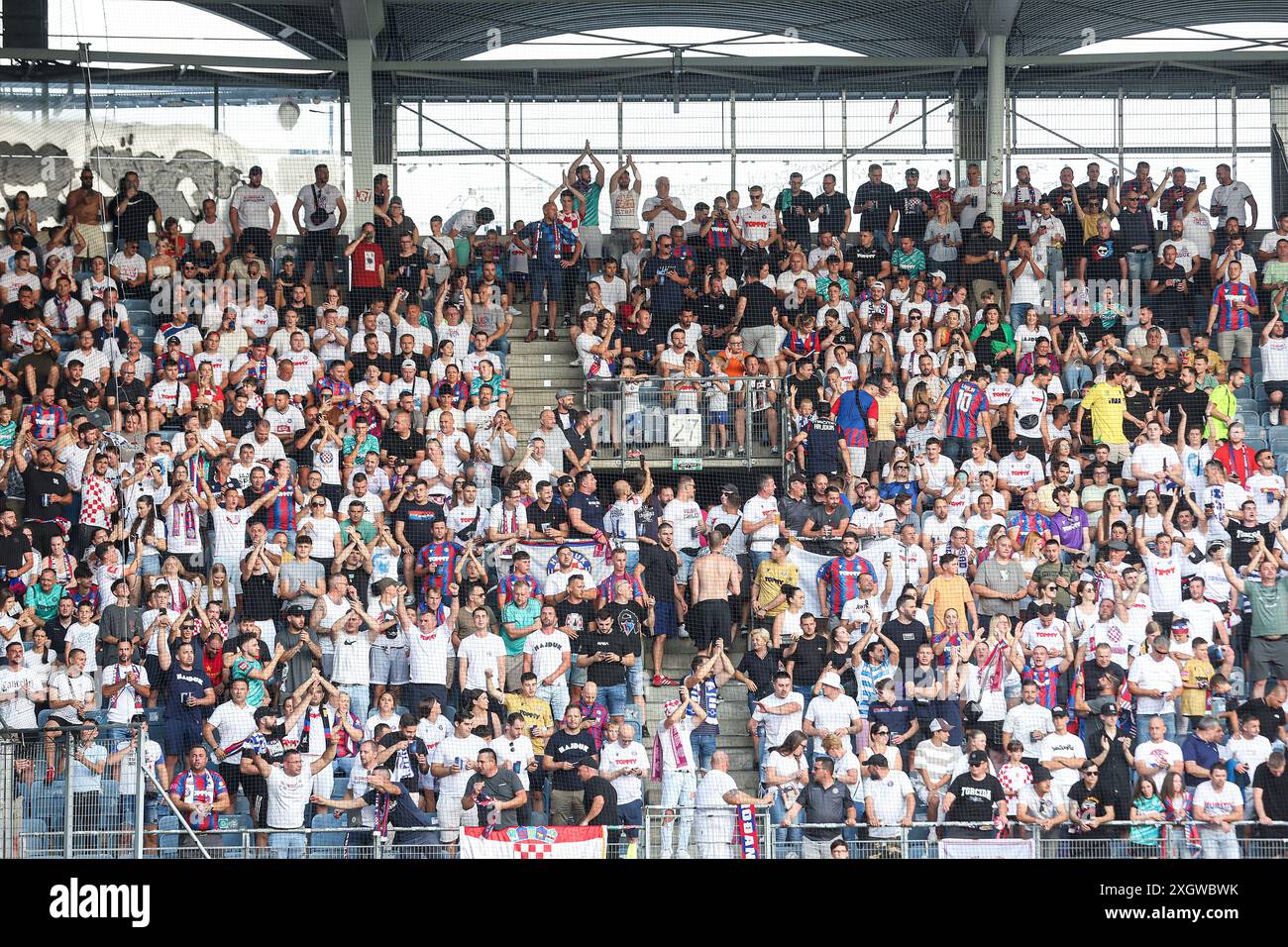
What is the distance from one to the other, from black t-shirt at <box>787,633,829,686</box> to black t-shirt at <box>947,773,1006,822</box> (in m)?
1.39

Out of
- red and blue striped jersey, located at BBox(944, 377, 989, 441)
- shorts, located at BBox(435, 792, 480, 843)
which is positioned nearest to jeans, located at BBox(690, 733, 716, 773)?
shorts, located at BBox(435, 792, 480, 843)

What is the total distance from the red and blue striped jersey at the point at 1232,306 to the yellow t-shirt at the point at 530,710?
8.08 meters

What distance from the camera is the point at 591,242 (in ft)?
57.0

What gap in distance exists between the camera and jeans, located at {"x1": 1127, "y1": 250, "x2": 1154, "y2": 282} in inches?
660

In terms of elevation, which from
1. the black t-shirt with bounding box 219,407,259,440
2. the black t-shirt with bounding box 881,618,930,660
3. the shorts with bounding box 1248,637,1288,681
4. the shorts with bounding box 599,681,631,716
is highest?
the black t-shirt with bounding box 219,407,259,440

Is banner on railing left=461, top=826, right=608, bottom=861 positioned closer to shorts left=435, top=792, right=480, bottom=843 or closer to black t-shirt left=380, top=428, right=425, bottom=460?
shorts left=435, top=792, right=480, bottom=843

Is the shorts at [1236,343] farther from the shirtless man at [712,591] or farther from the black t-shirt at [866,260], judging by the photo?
the shirtless man at [712,591]

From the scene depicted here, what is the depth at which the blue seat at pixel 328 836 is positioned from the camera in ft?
36.0

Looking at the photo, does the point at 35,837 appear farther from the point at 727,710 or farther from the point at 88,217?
the point at 88,217

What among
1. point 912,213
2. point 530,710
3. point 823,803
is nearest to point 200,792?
point 530,710

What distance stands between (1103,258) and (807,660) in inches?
267

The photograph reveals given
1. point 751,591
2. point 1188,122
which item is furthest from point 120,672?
point 1188,122

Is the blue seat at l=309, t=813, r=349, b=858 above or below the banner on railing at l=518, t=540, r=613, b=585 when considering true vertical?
below
